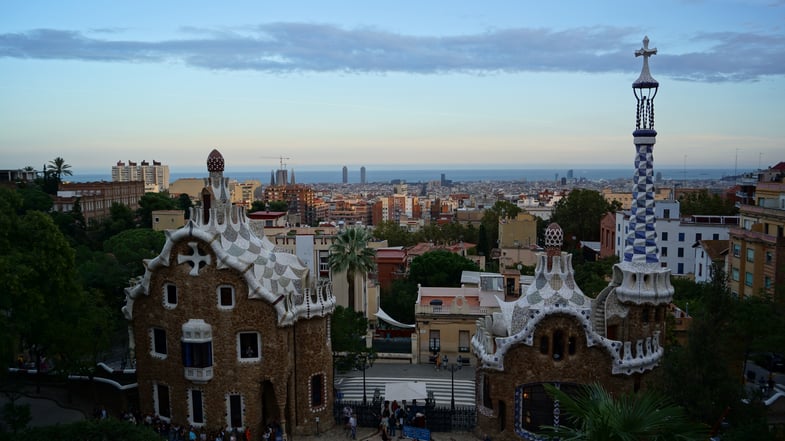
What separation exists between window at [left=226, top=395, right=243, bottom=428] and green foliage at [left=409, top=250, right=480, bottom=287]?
92.8ft

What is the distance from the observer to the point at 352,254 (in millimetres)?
41688

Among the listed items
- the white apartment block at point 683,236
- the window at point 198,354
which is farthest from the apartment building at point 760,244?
the window at point 198,354

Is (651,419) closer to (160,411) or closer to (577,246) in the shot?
(160,411)

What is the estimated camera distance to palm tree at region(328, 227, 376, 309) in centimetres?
4153

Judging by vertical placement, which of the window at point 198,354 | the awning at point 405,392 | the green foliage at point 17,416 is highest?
the window at point 198,354

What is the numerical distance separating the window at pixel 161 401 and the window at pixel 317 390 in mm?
6180

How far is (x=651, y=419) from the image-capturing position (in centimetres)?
1396

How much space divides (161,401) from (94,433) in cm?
758

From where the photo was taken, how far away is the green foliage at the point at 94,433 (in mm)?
20438

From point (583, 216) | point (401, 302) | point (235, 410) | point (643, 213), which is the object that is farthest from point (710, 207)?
point (235, 410)

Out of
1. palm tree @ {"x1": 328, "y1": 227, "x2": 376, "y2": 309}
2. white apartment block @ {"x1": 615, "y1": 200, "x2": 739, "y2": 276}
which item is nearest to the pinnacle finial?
palm tree @ {"x1": 328, "y1": 227, "x2": 376, "y2": 309}

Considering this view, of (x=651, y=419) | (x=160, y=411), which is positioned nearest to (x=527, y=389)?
(x=651, y=419)

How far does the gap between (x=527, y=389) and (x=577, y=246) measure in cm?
6630

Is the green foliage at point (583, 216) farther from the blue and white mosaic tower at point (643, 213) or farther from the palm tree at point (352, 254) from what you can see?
the blue and white mosaic tower at point (643, 213)
